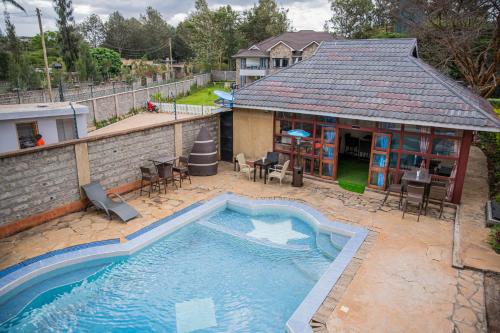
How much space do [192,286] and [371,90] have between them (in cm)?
917

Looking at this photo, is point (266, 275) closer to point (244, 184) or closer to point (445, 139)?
point (244, 184)

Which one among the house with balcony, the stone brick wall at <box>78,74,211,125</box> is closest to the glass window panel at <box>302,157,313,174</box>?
the stone brick wall at <box>78,74,211,125</box>

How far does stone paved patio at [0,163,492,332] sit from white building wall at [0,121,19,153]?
18.0 ft

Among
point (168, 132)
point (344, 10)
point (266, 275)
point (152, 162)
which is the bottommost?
point (266, 275)

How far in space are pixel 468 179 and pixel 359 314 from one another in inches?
417

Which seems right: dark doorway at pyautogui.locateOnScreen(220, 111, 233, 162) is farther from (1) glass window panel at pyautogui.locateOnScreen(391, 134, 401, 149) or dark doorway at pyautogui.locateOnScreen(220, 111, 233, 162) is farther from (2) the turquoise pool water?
(1) glass window panel at pyautogui.locateOnScreen(391, 134, 401, 149)

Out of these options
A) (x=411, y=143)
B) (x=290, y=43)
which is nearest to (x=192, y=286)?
(x=411, y=143)

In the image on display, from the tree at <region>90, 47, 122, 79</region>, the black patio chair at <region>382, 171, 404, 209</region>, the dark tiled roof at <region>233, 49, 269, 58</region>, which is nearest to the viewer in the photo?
the black patio chair at <region>382, 171, 404, 209</region>

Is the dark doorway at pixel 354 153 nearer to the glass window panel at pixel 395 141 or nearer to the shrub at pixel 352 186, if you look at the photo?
the shrub at pixel 352 186

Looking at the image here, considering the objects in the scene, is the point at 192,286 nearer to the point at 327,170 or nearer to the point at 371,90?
the point at 327,170

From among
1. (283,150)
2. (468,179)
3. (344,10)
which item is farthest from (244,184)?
(344,10)

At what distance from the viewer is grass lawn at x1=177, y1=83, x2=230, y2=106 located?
113ft

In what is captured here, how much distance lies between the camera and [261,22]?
191 feet

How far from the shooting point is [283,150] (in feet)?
46.9
